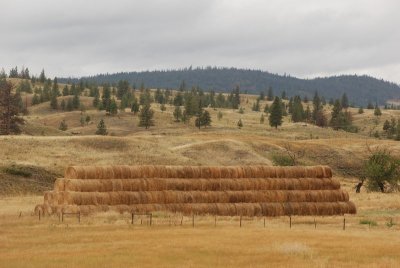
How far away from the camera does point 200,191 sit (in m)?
50.8

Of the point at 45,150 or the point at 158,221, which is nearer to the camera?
the point at 158,221

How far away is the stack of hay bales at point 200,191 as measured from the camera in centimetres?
4734

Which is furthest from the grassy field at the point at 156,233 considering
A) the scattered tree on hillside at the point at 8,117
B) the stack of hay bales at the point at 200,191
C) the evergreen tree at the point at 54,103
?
the evergreen tree at the point at 54,103

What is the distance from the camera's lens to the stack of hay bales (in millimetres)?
47344

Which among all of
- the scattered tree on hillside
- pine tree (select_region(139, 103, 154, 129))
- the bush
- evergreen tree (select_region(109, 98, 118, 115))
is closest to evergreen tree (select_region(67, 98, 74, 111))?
evergreen tree (select_region(109, 98, 118, 115))

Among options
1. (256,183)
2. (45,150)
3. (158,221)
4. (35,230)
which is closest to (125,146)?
(45,150)

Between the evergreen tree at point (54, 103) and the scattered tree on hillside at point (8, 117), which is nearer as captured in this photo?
the scattered tree on hillside at point (8, 117)

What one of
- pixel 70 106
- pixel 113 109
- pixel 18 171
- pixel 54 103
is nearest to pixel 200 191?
pixel 18 171

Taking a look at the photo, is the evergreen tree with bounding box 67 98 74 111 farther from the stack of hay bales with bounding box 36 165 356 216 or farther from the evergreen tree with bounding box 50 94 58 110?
the stack of hay bales with bounding box 36 165 356 216

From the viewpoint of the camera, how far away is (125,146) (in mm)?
96062

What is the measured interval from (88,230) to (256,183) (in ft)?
62.3

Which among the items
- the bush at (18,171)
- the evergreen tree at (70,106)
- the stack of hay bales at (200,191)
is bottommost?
the evergreen tree at (70,106)

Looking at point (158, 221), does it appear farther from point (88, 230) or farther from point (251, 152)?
point (251, 152)

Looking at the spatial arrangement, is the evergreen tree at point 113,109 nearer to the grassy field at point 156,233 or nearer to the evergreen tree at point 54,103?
the evergreen tree at point 54,103
